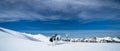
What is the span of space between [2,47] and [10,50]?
55 cm

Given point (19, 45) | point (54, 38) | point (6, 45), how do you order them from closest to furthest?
point (6, 45) < point (19, 45) < point (54, 38)

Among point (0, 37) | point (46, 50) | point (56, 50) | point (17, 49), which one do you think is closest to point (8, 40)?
point (0, 37)

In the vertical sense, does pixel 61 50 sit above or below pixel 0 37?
below

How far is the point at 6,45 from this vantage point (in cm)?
1130

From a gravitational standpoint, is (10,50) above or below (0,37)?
below

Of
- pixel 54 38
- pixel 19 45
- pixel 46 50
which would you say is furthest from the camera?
pixel 54 38

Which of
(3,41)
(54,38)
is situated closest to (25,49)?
(3,41)

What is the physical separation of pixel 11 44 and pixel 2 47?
1.10 meters

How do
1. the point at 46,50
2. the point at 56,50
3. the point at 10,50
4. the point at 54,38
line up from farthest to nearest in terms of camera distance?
the point at 54,38
the point at 56,50
the point at 46,50
the point at 10,50

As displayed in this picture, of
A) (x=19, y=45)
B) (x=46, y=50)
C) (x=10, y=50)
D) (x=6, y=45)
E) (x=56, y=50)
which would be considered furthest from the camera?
(x=56, y=50)

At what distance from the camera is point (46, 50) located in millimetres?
13156

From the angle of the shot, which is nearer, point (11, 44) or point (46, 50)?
point (11, 44)

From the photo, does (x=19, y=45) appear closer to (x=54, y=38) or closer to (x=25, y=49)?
(x=25, y=49)

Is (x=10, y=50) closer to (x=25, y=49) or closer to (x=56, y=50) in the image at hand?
(x=25, y=49)
